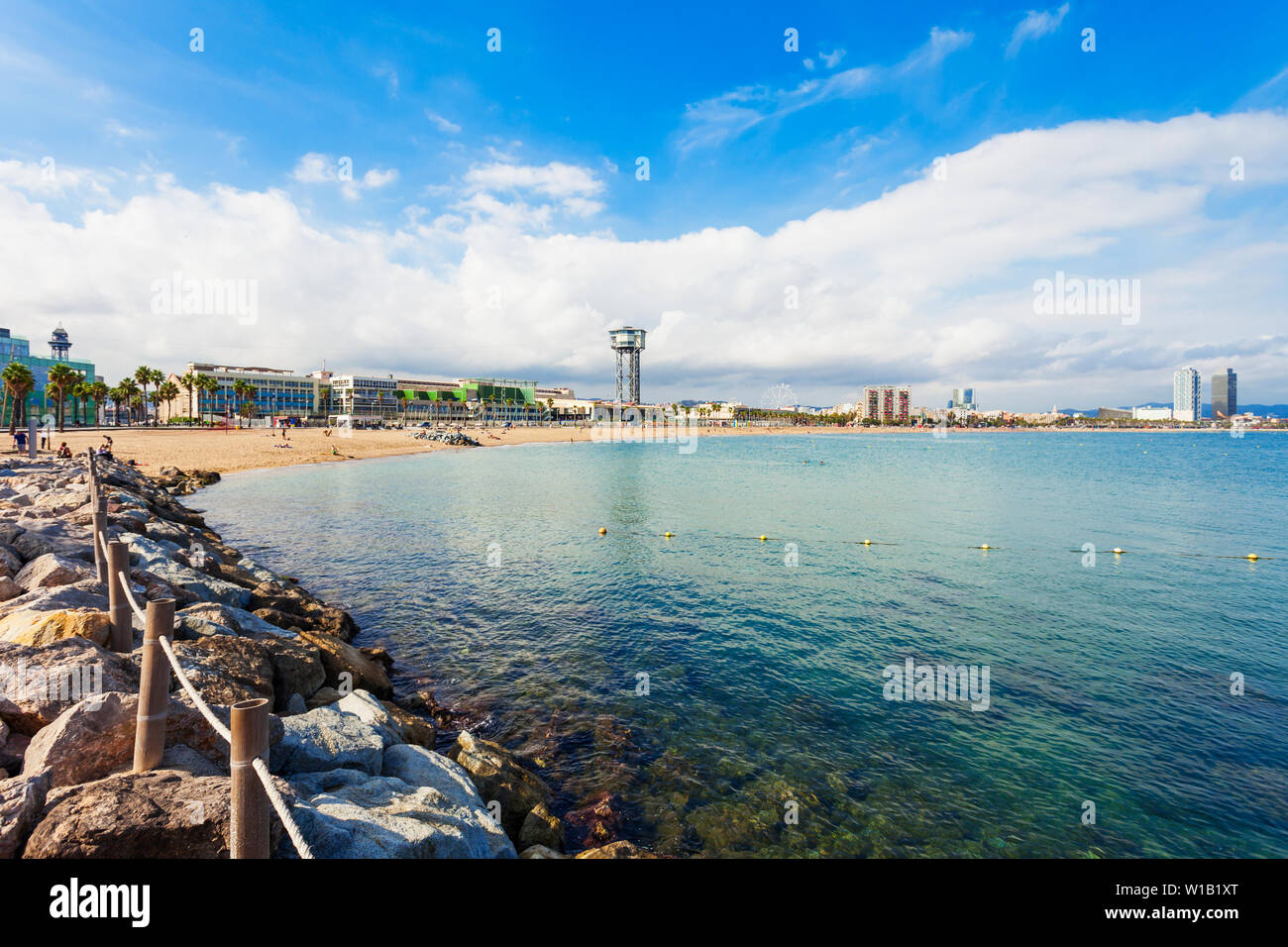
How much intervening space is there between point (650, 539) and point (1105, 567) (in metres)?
22.2

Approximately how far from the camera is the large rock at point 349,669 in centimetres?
1299

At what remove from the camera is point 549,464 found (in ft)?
297

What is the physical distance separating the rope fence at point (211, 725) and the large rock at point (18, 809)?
738mm

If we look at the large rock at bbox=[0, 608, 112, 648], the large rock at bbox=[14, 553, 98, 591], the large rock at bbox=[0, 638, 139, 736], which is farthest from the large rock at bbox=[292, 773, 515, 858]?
the large rock at bbox=[14, 553, 98, 591]

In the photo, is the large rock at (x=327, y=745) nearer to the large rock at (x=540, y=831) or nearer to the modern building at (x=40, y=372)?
the large rock at (x=540, y=831)

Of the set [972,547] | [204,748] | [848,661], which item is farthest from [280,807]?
[972,547]

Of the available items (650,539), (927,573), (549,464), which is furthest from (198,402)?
(927,573)

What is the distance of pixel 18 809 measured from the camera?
17.7ft

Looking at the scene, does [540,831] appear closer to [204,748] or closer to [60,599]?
[204,748]

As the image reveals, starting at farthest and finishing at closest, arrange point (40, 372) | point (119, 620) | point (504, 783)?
point (40, 372) → point (504, 783) → point (119, 620)

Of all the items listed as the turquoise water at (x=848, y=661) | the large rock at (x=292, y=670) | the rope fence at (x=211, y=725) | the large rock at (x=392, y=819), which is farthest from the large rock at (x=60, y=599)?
the turquoise water at (x=848, y=661)

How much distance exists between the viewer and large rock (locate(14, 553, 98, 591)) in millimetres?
12148

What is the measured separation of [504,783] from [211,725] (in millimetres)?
4812

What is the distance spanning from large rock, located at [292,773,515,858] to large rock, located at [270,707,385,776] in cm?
53
